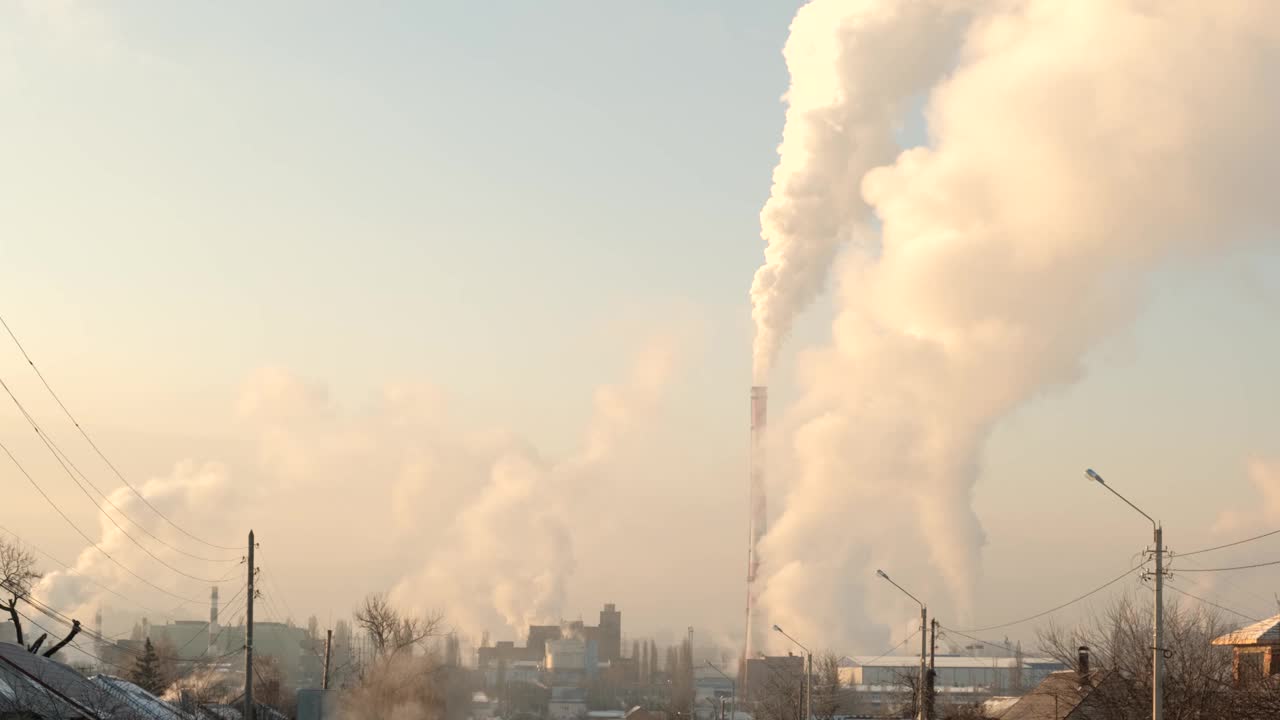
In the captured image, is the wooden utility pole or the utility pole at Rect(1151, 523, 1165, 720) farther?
the wooden utility pole

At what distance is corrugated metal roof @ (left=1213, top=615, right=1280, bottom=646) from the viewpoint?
66000 millimetres

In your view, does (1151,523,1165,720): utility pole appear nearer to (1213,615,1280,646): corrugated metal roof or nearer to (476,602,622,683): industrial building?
(1213,615,1280,646): corrugated metal roof

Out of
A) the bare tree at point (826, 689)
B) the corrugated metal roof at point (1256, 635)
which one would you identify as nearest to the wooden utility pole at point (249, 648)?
the corrugated metal roof at point (1256, 635)

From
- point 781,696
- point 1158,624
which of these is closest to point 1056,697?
point 1158,624

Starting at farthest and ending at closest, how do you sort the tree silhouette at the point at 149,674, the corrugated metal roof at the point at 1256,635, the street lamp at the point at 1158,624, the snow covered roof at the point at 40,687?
the tree silhouette at the point at 149,674 → the corrugated metal roof at the point at 1256,635 → the snow covered roof at the point at 40,687 → the street lamp at the point at 1158,624

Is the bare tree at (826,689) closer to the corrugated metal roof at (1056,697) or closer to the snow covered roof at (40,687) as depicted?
the corrugated metal roof at (1056,697)

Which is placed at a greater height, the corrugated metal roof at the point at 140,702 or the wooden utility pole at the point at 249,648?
the wooden utility pole at the point at 249,648

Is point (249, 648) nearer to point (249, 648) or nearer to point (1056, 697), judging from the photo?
point (249, 648)

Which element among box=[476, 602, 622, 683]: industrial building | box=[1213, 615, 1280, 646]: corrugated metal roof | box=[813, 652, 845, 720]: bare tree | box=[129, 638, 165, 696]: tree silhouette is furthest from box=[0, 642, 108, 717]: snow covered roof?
box=[476, 602, 622, 683]: industrial building

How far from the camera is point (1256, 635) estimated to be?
66.6 metres

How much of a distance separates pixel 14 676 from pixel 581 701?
133 meters

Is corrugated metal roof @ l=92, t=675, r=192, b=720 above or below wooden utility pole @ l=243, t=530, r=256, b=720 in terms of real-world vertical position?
below

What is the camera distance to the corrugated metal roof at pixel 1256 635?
6600 cm

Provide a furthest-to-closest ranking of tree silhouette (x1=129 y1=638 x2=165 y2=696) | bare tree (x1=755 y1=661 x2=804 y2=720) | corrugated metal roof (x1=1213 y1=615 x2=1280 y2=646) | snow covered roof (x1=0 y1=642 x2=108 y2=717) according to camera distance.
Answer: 1. bare tree (x1=755 y1=661 x2=804 y2=720)
2. tree silhouette (x1=129 y1=638 x2=165 y2=696)
3. corrugated metal roof (x1=1213 y1=615 x2=1280 y2=646)
4. snow covered roof (x1=0 y1=642 x2=108 y2=717)
